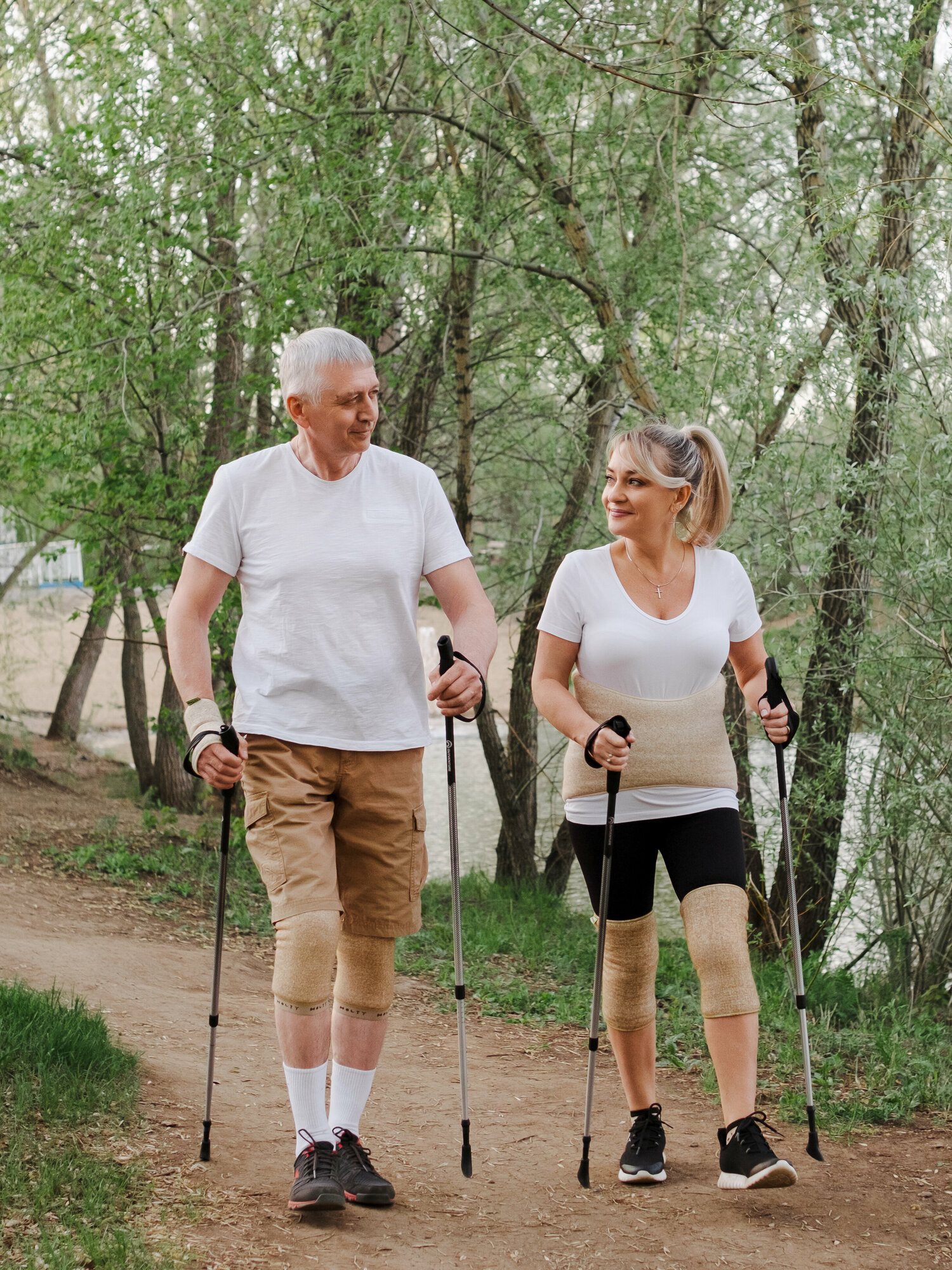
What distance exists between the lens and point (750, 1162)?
2994mm

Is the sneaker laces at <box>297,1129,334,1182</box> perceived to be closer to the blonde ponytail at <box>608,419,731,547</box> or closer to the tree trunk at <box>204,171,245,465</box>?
the blonde ponytail at <box>608,419,731,547</box>

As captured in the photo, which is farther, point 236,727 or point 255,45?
point 255,45

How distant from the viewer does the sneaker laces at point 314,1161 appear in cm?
289

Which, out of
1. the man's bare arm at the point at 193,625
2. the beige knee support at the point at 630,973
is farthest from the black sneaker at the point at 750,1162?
the man's bare arm at the point at 193,625

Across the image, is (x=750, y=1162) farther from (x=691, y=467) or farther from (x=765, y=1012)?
(x=765, y=1012)

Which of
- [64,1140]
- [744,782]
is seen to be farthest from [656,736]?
[744,782]

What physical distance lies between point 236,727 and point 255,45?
4.90 meters

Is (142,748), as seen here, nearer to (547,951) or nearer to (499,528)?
(499,528)

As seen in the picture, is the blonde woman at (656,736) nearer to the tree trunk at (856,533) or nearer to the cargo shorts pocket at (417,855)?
the cargo shorts pocket at (417,855)

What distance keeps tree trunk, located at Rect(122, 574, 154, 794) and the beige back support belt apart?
393 inches

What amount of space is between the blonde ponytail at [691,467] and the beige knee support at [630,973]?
1.03m

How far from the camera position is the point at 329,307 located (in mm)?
8016

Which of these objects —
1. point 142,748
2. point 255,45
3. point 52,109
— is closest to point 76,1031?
point 255,45

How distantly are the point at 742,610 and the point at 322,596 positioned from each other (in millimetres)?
1153
